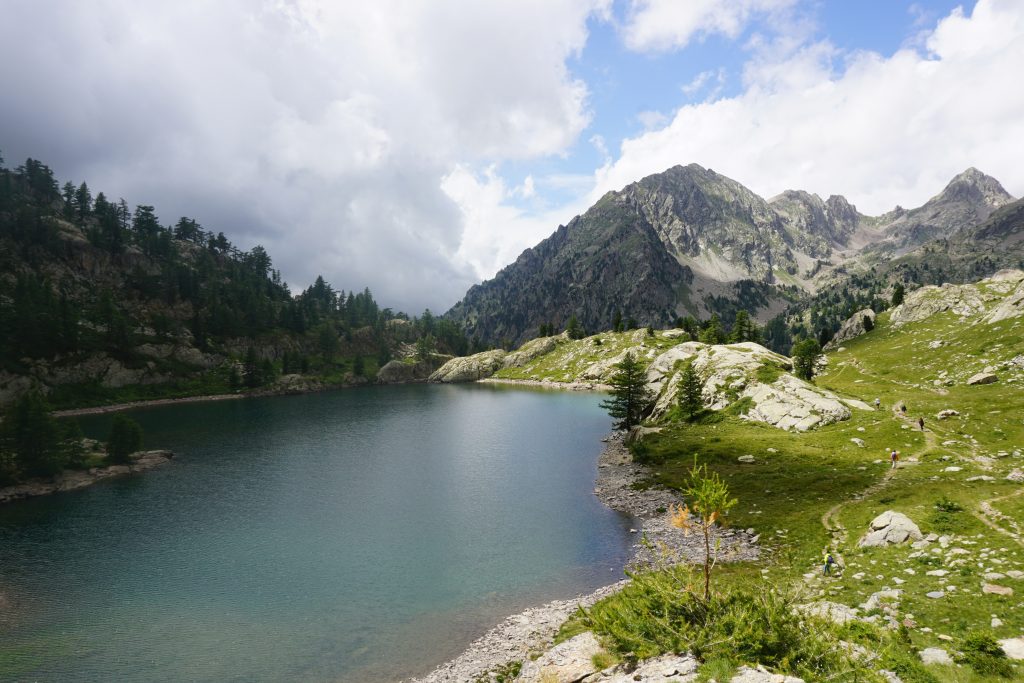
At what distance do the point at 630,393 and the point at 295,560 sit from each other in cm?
7596

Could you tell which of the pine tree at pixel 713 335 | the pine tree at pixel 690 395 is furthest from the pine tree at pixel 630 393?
the pine tree at pixel 713 335

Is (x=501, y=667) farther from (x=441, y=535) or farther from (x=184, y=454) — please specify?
(x=184, y=454)

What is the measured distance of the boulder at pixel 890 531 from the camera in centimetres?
3438

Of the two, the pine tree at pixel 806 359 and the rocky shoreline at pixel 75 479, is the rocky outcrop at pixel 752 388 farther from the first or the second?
the rocky shoreline at pixel 75 479

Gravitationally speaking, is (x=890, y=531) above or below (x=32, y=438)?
below

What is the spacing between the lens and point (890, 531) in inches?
1388

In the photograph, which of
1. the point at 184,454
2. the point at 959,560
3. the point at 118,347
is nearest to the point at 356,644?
the point at 959,560

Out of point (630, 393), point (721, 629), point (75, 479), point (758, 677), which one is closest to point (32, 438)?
point (75, 479)

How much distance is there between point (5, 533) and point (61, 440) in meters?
25.2

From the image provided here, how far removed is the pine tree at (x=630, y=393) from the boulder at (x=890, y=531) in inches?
2601

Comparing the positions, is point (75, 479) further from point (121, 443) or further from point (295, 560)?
point (295, 560)

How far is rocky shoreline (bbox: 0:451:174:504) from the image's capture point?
235 ft

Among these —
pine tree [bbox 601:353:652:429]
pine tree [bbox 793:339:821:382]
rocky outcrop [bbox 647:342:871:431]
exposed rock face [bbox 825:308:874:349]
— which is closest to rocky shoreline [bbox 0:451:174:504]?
pine tree [bbox 601:353:652:429]

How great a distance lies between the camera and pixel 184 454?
3856 inches
